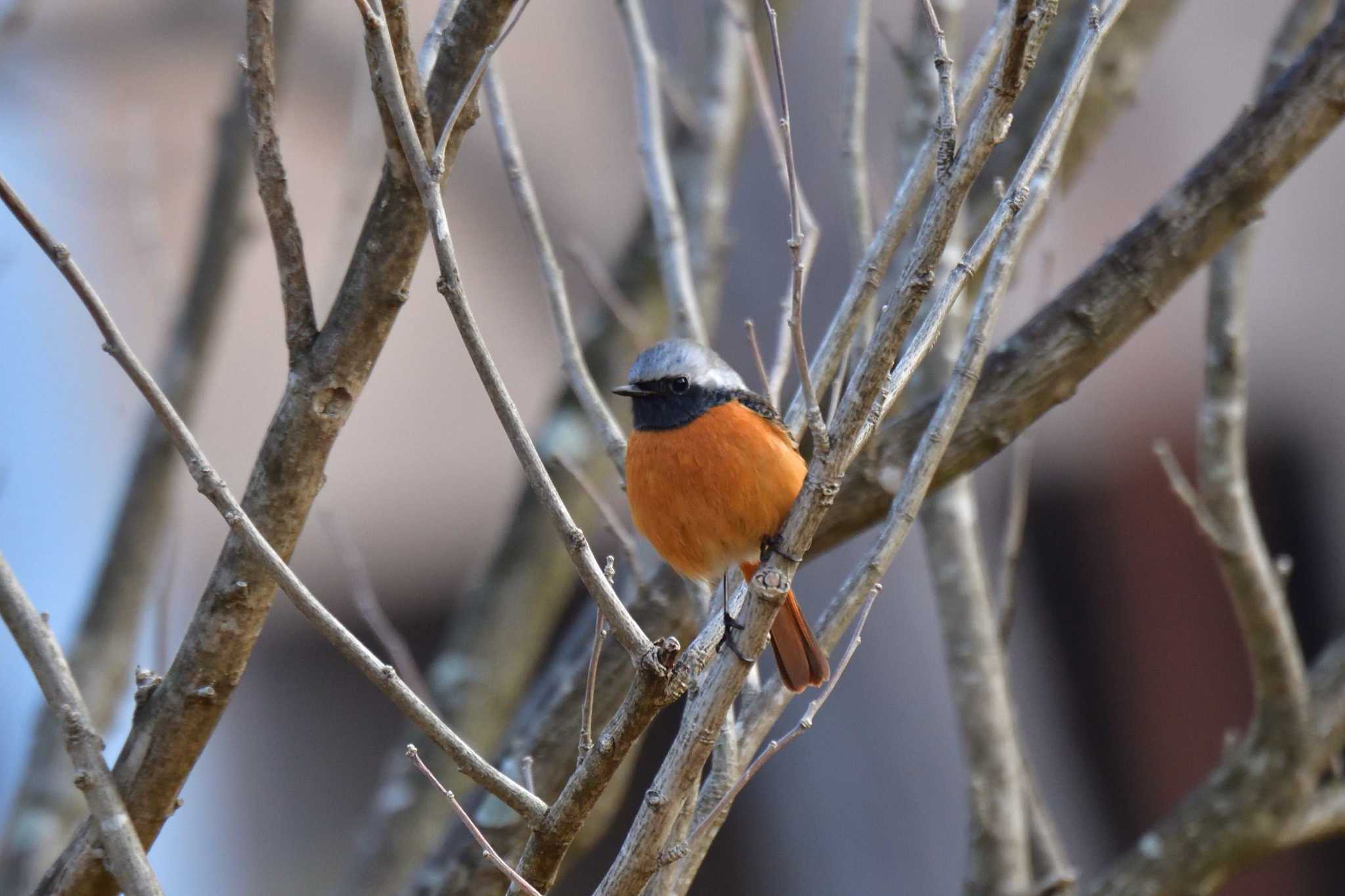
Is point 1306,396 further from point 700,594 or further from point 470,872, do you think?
point 470,872

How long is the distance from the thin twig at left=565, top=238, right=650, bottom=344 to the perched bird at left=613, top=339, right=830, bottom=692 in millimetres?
608

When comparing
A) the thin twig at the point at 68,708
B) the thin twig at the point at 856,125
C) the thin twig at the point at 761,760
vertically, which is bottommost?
the thin twig at the point at 761,760

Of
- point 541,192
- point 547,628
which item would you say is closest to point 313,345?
point 547,628

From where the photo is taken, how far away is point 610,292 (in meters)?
4.15

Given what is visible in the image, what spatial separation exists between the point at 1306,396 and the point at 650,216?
16.3ft

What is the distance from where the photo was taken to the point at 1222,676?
747 centimetres

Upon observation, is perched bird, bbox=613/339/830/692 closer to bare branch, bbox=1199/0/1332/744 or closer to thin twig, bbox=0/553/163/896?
thin twig, bbox=0/553/163/896

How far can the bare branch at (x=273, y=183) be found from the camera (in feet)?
7.06

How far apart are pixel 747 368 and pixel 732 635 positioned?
213 inches

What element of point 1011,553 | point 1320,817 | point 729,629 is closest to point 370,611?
point 1011,553

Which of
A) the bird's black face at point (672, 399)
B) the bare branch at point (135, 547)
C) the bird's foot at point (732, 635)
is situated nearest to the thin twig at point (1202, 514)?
the bird's black face at point (672, 399)

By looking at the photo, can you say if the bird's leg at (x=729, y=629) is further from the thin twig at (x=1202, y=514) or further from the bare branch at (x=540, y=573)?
the thin twig at (x=1202, y=514)

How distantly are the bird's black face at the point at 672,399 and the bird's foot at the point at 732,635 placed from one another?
27.1 inches

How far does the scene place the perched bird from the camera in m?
2.70
